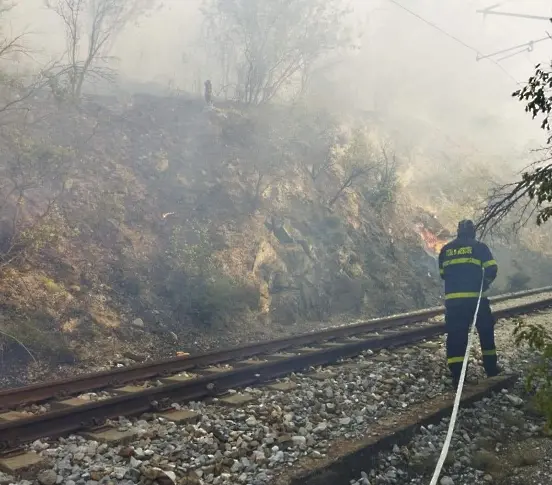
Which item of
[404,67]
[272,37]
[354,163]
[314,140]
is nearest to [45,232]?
[354,163]

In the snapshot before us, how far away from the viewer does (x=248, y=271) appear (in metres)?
12.0

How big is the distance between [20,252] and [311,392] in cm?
583

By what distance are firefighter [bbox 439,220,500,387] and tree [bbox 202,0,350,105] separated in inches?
502

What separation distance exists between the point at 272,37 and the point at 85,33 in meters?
7.77

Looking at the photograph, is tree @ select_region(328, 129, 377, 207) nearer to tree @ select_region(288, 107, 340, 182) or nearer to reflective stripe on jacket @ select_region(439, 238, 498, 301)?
tree @ select_region(288, 107, 340, 182)

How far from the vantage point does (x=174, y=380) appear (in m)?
6.88

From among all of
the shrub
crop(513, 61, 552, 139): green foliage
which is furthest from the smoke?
crop(513, 61, 552, 139): green foliage

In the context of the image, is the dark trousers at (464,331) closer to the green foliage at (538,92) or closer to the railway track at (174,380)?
the railway track at (174,380)

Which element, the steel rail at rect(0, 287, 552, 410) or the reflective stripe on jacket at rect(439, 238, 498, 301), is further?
the reflective stripe on jacket at rect(439, 238, 498, 301)

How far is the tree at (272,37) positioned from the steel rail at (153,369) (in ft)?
37.4

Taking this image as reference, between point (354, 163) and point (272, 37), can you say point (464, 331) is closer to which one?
point (354, 163)

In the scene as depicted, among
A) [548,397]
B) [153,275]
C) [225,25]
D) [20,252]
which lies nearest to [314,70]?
[225,25]

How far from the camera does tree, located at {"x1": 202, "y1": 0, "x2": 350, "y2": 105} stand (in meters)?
18.5

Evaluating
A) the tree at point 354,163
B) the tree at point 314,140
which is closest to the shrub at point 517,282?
the tree at point 354,163
